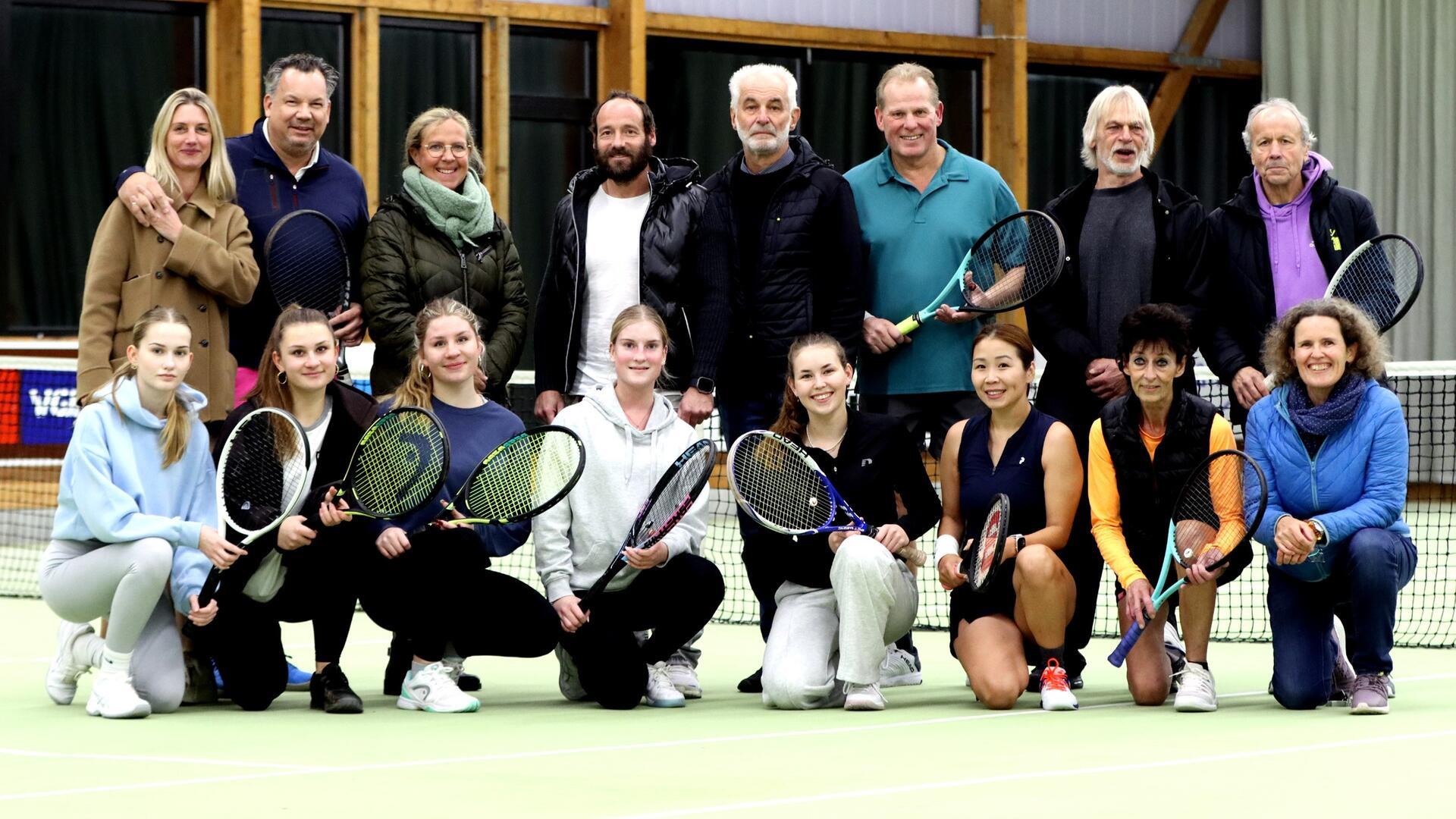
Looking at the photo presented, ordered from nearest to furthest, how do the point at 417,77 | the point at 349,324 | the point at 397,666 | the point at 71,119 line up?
the point at 397,666 < the point at 349,324 < the point at 71,119 < the point at 417,77

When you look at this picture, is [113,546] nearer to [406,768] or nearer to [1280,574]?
[406,768]

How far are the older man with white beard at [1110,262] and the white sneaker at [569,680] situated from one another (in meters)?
1.46

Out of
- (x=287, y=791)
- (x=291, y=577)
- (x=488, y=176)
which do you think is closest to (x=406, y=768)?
(x=287, y=791)

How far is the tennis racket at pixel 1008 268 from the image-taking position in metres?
6.31

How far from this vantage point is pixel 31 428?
41.8ft

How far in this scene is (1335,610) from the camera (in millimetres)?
5934

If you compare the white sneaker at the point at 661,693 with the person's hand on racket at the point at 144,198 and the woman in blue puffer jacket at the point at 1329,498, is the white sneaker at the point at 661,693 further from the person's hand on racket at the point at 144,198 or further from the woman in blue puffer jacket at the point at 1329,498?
the person's hand on racket at the point at 144,198

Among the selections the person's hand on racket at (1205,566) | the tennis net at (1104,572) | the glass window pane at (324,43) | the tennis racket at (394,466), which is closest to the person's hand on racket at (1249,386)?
the person's hand on racket at (1205,566)

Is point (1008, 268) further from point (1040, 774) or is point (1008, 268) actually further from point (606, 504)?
point (1040, 774)

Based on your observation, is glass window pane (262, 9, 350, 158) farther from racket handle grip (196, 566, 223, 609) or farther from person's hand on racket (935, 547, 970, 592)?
person's hand on racket (935, 547, 970, 592)

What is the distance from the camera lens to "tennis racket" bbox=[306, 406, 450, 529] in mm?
5543

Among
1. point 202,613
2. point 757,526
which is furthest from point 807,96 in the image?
point 202,613

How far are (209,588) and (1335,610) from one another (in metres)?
3.07

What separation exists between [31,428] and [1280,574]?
8.90m
